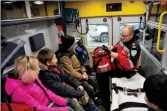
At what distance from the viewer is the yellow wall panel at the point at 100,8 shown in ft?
13.8

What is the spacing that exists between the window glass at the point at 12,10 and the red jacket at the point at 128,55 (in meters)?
1.68

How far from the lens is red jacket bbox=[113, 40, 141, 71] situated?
107 inches

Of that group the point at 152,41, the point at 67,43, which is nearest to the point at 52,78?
the point at 67,43

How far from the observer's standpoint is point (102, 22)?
14.7 ft

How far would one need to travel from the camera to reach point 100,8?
4.36 m

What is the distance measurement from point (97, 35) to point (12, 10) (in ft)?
9.91

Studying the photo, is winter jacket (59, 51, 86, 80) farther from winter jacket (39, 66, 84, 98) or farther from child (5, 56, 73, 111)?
child (5, 56, 73, 111)

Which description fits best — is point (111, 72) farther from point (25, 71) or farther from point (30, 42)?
point (25, 71)

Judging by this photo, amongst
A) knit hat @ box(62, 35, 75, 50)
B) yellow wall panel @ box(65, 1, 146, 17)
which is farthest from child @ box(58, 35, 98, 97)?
yellow wall panel @ box(65, 1, 146, 17)

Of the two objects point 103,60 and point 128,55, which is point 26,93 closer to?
point 103,60

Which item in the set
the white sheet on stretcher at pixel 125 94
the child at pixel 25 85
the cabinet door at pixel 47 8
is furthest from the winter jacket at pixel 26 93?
the cabinet door at pixel 47 8

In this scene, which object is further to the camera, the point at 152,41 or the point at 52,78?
the point at 152,41

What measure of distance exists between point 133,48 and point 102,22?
6.27 ft

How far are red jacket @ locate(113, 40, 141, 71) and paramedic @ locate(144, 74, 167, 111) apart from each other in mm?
1524
